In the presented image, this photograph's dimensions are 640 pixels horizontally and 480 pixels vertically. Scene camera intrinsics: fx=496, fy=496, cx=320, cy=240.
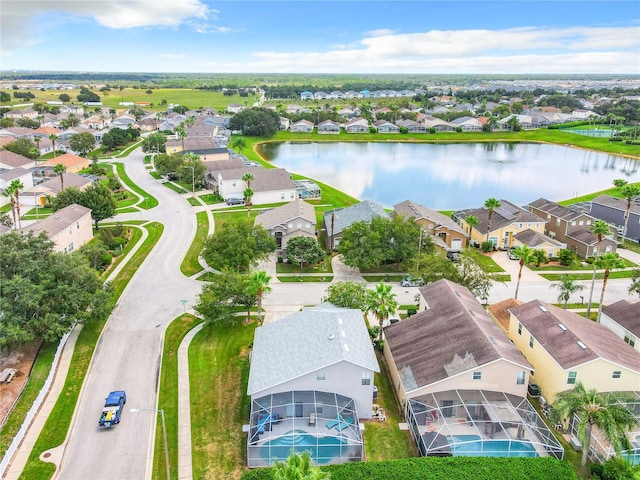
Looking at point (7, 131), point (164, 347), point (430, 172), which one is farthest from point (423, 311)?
point (7, 131)

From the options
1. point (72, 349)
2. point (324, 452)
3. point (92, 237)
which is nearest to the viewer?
point (324, 452)

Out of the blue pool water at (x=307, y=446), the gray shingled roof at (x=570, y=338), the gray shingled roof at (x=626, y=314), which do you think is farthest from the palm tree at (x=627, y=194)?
the blue pool water at (x=307, y=446)

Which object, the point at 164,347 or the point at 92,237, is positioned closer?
the point at 164,347

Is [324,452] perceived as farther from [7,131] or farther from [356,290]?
[7,131]

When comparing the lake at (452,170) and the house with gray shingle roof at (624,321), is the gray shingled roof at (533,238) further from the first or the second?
the lake at (452,170)

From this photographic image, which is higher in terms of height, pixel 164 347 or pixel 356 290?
pixel 356 290

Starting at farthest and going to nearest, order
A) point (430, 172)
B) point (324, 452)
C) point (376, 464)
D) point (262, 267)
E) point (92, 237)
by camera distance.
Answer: point (430, 172), point (92, 237), point (262, 267), point (324, 452), point (376, 464)
